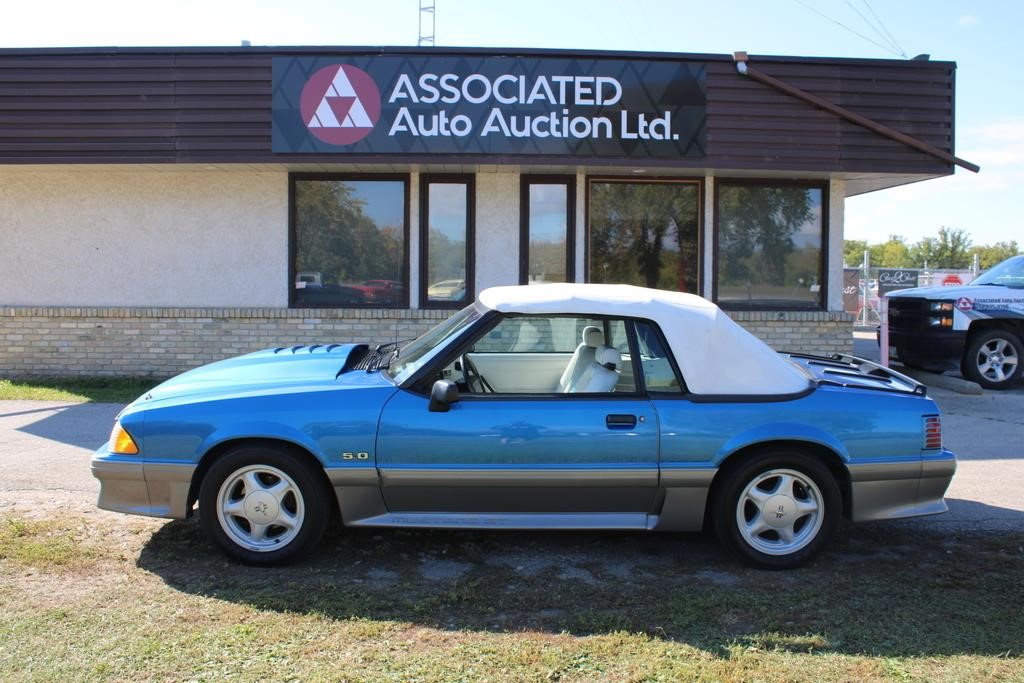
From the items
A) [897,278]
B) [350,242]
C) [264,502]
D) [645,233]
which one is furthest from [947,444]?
[897,278]

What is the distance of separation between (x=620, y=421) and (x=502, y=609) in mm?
1106

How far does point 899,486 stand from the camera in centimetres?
455

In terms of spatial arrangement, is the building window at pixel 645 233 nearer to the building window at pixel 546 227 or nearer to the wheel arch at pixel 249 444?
the building window at pixel 546 227

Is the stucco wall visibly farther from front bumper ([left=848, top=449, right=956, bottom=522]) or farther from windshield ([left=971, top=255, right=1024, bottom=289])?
windshield ([left=971, top=255, right=1024, bottom=289])

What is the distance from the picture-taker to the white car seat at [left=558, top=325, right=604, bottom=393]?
4.94 meters

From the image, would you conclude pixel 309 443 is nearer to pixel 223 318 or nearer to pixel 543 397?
pixel 543 397

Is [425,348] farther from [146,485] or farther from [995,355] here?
[995,355]

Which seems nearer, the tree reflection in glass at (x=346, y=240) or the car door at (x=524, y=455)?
the car door at (x=524, y=455)

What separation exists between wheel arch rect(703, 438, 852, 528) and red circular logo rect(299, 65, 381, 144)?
267 inches

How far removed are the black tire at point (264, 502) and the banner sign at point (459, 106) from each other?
6147mm

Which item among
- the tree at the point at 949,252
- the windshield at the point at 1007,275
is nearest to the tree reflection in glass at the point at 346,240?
the windshield at the point at 1007,275

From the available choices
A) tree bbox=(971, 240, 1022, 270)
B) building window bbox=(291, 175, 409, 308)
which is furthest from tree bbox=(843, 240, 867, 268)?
building window bbox=(291, 175, 409, 308)

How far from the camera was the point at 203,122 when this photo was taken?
10000mm

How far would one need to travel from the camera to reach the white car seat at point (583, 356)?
195 inches
